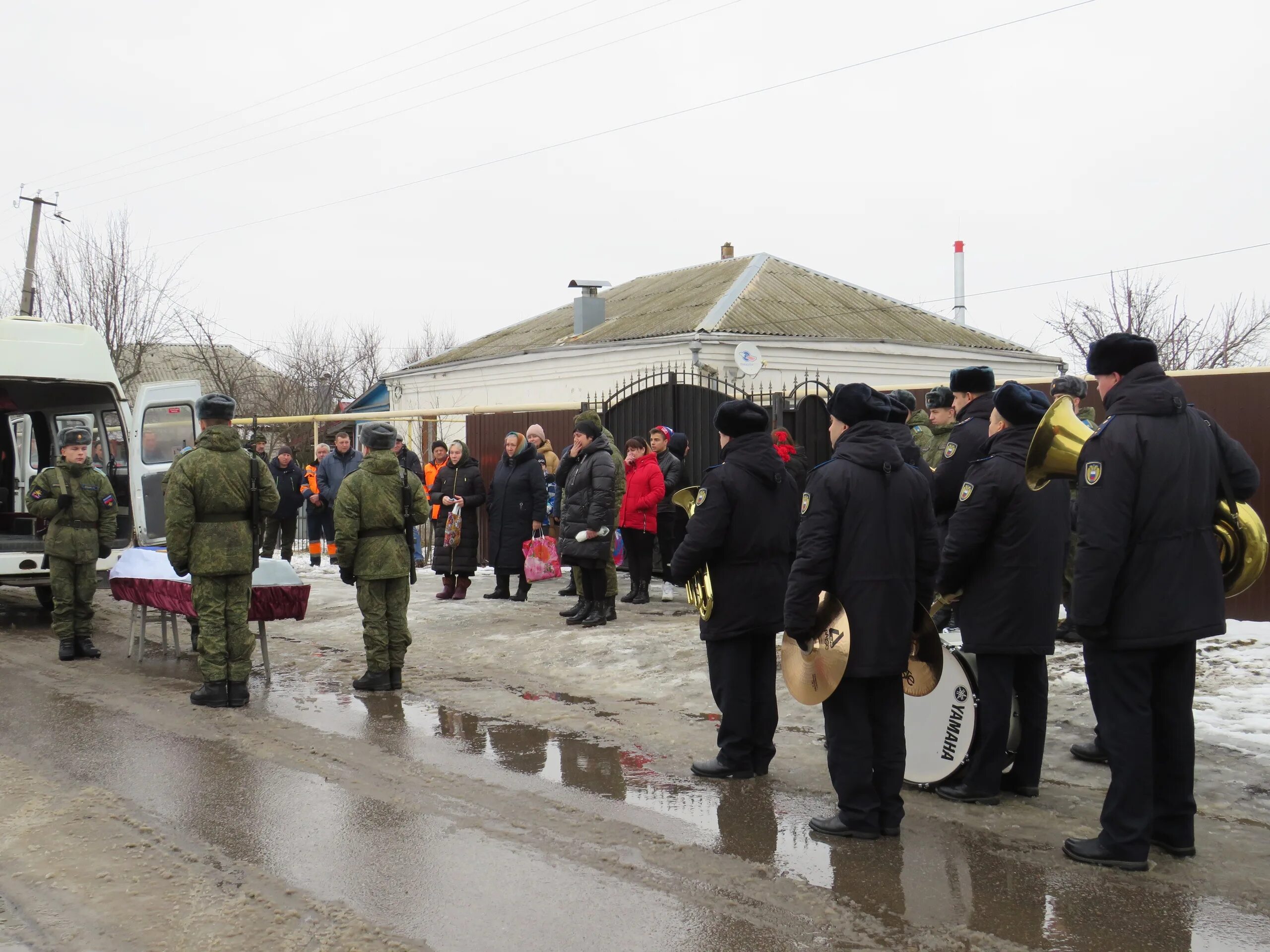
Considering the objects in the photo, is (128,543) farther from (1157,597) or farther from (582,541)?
(1157,597)

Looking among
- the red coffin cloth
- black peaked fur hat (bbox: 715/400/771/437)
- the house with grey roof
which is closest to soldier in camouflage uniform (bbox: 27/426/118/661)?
the red coffin cloth

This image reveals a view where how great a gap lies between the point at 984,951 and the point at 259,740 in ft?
14.1

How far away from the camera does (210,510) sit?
285 inches

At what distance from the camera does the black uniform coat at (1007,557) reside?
201 inches

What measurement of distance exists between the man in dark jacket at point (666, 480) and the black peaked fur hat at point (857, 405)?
247 inches

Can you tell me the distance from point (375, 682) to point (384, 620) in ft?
1.45

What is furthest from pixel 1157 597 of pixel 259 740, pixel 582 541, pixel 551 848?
pixel 582 541

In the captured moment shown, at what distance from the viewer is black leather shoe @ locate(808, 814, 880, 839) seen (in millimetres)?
4637

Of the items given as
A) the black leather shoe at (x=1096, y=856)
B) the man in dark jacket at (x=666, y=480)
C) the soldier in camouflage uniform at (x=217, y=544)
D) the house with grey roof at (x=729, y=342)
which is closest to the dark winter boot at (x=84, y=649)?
the soldier in camouflage uniform at (x=217, y=544)

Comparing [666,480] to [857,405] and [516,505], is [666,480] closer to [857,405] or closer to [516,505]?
[516,505]

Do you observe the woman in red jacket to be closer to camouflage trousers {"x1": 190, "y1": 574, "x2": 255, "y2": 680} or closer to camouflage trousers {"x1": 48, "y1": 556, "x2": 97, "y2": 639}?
camouflage trousers {"x1": 190, "y1": 574, "x2": 255, "y2": 680}

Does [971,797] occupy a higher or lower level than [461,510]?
lower

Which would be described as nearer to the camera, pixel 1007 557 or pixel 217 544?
pixel 1007 557

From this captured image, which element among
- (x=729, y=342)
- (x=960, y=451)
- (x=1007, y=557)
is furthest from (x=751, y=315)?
(x=1007, y=557)
